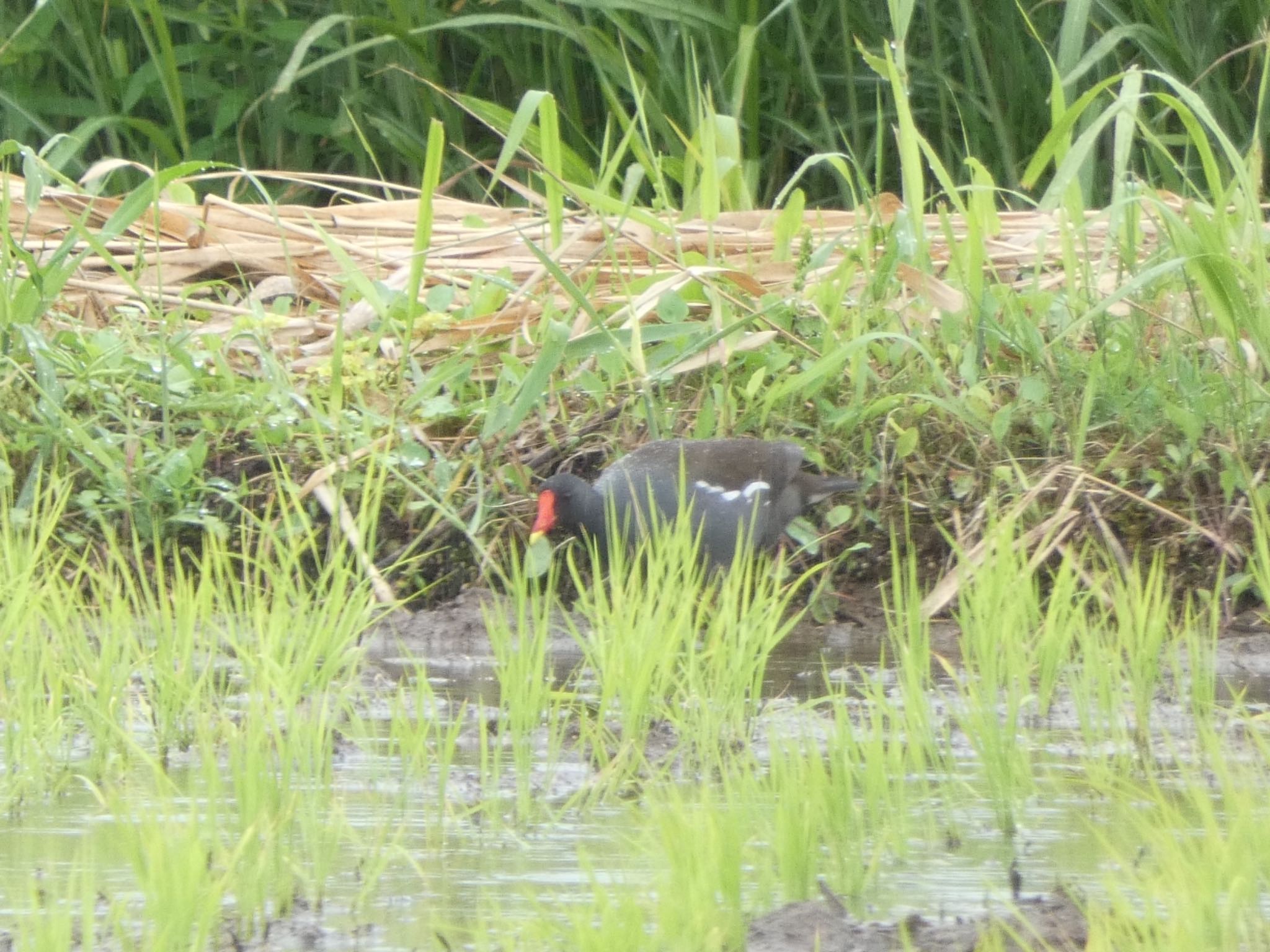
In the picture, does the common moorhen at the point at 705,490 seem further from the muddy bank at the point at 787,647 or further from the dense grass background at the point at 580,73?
the dense grass background at the point at 580,73

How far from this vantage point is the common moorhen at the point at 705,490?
404 cm

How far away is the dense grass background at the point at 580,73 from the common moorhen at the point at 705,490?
193 cm

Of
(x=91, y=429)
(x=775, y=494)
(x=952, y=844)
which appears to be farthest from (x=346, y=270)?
(x=952, y=844)

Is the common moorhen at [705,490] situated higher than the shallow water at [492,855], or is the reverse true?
the common moorhen at [705,490]

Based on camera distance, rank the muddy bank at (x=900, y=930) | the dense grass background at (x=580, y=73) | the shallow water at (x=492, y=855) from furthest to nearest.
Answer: the dense grass background at (x=580, y=73) < the shallow water at (x=492, y=855) < the muddy bank at (x=900, y=930)

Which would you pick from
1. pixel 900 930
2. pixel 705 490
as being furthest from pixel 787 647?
pixel 900 930

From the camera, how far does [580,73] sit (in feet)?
23.2

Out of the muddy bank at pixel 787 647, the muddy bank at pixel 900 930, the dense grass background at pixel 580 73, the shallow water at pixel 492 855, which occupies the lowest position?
the muddy bank at pixel 787 647

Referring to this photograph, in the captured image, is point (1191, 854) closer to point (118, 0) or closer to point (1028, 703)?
point (1028, 703)

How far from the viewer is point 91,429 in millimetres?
4285

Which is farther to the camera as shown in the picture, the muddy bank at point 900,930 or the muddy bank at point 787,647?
the muddy bank at point 787,647

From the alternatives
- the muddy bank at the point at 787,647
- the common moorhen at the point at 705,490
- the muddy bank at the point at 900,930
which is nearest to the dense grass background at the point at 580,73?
the common moorhen at the point at 705,490

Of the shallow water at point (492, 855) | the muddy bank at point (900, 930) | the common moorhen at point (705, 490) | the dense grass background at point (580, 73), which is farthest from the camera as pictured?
the dense grass background at point (580, 73)

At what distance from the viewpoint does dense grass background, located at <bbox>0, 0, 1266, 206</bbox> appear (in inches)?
249
